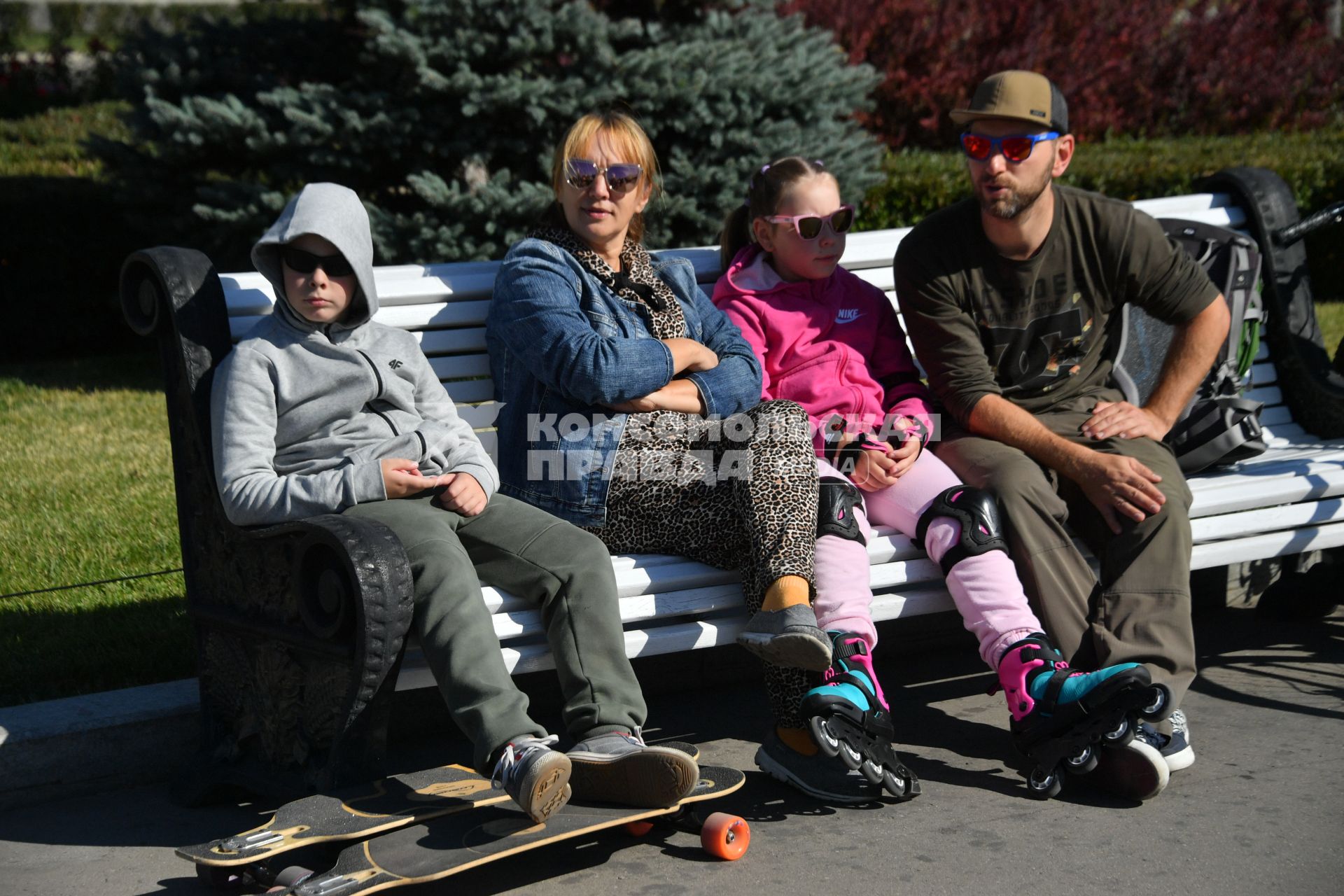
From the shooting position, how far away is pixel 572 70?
745 centimetres

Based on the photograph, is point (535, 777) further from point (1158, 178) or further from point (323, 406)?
point (1158, 178)

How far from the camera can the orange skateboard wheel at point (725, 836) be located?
3170 mm

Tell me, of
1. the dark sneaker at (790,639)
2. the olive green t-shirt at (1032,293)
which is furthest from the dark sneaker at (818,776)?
the olive green t-shirt at (1032,293)

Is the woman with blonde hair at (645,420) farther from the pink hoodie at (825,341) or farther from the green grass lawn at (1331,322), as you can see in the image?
the green grass lawn at (1331,322)

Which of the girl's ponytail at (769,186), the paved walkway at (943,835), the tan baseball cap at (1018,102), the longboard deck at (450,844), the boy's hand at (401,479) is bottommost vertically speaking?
the paved walkway at (943,835)

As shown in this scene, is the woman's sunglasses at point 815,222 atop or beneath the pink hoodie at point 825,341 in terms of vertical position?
atop

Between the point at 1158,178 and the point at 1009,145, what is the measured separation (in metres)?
5.82

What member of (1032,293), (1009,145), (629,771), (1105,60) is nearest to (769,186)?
(1009,145)

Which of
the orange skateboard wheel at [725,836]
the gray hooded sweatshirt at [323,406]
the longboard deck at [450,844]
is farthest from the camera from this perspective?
the gray hooded sweatshirt at [323,406]

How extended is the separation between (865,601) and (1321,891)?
120 cm

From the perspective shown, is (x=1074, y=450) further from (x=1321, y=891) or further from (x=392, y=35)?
(x=392, y=35)

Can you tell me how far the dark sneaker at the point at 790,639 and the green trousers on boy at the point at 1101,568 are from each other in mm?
722

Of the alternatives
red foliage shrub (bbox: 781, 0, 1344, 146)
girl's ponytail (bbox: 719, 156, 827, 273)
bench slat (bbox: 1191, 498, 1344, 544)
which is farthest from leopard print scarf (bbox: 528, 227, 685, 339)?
red foliage shrub (bbox: 781, 0, 1344, 146)

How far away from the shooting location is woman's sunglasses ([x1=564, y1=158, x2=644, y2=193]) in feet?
12.6
